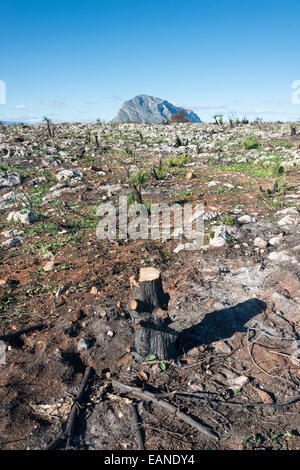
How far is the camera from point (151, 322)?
110 inches

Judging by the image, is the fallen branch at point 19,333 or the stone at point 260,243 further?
the stone at point 260,243

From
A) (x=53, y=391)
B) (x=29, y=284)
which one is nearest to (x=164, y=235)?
(x=29, y=284)

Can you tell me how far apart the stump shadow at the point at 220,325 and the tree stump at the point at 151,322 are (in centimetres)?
25

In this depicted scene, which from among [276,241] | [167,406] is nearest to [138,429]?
[167,406]

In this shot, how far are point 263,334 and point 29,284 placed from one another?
3.07 m

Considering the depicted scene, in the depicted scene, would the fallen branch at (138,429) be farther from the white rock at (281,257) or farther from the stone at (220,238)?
the stone at (220,238)

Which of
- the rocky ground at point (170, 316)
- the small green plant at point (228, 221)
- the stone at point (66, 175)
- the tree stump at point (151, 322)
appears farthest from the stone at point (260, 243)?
the stone at point (66, 175)

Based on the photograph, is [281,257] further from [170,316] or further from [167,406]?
[167,406]

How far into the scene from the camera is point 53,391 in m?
2.62

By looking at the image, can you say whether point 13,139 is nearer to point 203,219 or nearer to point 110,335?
point 203,219

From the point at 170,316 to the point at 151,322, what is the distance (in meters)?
0.70

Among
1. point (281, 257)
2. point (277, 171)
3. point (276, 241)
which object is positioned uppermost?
point (277, 171)

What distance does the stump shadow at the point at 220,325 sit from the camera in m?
3.08
